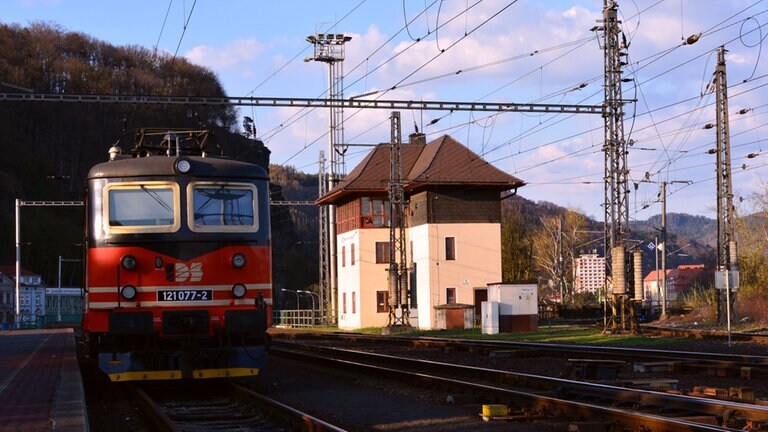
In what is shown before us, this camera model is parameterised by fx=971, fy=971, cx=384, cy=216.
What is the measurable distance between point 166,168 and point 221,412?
365 cm

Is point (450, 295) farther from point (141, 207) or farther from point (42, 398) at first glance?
point (42, 398)

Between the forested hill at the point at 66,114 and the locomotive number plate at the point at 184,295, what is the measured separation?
109 meters

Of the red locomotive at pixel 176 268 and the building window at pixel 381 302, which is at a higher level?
the red locomotive at pixel 176 268

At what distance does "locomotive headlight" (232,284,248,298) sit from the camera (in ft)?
45.5

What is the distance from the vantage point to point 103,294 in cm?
1347

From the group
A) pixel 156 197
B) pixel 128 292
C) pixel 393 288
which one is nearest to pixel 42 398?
pixel 128 292

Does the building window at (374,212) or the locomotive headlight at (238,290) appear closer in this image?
the locomotive headlight at (238,290)

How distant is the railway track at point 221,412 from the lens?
10.8 m

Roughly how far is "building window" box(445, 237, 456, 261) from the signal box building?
0.18 ft

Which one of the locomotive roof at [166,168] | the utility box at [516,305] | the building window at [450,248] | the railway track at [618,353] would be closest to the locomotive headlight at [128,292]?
the locomotive roof at [166,168]

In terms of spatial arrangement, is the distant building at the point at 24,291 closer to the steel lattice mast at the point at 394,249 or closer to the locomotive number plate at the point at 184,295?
the steel lattice mast at the point at 394,249

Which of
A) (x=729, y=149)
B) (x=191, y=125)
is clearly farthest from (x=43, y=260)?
(x=729, y=149)

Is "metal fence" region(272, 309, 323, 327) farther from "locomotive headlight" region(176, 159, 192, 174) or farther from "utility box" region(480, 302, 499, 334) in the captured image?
"locomotive headlight" region(176, 159, 192, 174)

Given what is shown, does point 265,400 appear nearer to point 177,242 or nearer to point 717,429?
point 177,242
